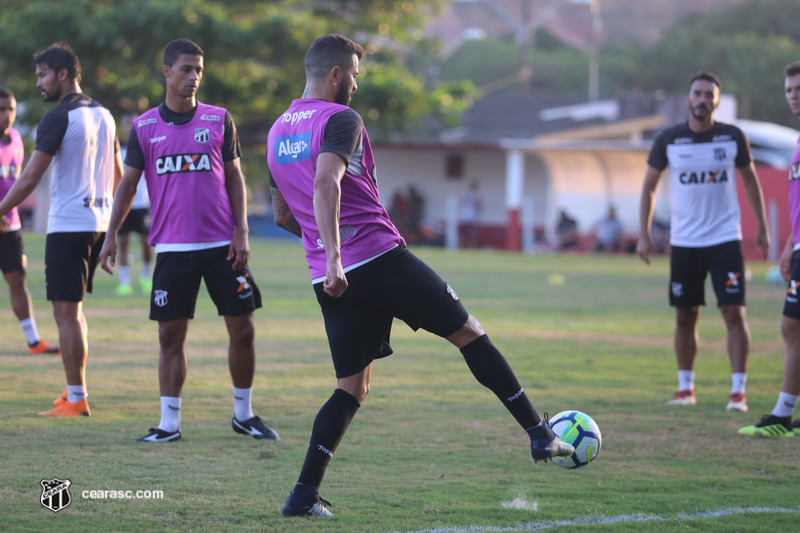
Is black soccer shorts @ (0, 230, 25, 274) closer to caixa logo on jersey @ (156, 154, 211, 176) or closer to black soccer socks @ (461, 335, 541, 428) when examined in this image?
caixa logo on jersey @ (156, 154, 211, 176)

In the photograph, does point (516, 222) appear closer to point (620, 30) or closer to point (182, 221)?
point (182, 221)

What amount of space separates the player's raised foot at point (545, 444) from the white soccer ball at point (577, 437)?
0.11 meters

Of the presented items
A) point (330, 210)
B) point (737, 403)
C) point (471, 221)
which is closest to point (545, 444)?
point (330, 210)

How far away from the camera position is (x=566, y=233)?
32.5 m

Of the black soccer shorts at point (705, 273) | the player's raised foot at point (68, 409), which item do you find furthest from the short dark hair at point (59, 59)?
the black soccer shorts at point (705, 273)

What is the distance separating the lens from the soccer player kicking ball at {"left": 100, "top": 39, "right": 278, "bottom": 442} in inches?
250

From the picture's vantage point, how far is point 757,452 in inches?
257

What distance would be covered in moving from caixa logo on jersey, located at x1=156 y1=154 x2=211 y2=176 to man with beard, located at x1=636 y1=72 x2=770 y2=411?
3.71m

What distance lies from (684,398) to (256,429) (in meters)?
3.65

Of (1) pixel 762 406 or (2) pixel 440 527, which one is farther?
(1) pixel 762 406

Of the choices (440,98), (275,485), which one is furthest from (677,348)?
(440,98)

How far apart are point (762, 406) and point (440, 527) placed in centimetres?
438

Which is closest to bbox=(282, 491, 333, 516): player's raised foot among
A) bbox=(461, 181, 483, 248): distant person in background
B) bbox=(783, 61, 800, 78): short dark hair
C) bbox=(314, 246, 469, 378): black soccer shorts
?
bbox=(314, 246, 469, 378): black soccer shorts

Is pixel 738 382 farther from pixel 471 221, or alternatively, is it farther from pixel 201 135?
pixel 471 221
